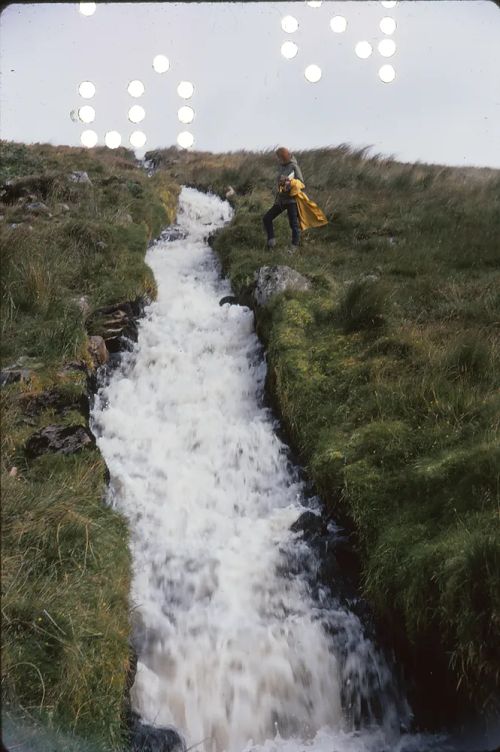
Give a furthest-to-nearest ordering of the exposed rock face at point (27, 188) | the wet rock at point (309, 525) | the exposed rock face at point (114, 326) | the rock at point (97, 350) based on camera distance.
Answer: the exposed rock face at point (27, 188) < the exposed rock face at point (114, 326) < the rock at point (97, 350) < the wet rock at point (309, 525)

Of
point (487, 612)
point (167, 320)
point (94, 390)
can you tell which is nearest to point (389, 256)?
point (167, 320)

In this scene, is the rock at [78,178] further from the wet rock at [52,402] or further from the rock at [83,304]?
the wet rock at [52,402]

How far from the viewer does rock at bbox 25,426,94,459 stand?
4953mm

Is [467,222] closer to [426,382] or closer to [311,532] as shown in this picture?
[426,382]

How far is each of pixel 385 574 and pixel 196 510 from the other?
2.14 meters

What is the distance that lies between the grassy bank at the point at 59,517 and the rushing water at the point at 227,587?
496 mm

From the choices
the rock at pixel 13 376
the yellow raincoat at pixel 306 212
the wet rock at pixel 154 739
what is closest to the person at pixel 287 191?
the yellow raincoat at pixel 306 212

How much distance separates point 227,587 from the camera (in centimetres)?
466

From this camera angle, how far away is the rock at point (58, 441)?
4.95m

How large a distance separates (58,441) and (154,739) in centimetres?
265

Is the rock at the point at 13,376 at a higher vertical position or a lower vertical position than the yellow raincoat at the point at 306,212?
lower

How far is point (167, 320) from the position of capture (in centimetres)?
936

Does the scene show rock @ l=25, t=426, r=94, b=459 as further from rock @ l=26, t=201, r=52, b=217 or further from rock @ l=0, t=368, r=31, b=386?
rock @ l=26, t=201, r=52, b=217

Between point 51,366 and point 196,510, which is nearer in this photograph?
point 196,510
